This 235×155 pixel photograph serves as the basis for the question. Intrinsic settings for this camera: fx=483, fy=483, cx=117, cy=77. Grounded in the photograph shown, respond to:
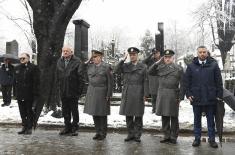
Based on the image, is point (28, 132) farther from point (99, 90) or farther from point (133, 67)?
point (133, 67)

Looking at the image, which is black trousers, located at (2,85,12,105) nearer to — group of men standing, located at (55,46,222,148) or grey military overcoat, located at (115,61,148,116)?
group of men standing, located at (55,46,222,148)

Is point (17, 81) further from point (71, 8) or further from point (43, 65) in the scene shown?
point (71, 8)

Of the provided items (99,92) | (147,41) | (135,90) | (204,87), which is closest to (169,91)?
(135,90)

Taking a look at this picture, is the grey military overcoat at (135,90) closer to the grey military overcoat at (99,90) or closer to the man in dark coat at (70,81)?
the grey military overcoat at (99,90)

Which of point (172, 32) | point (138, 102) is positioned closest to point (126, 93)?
point (138, 102)

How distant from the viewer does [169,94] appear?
376 inches

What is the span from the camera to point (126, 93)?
32.2 feet

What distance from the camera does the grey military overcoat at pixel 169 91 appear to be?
9484mm

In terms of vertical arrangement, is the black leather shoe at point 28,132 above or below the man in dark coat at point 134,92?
below

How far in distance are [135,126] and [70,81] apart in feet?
5.50

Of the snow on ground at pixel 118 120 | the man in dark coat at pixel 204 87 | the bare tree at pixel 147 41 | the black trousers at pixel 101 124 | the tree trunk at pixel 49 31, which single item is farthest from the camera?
the bare tree at pixel 147 41

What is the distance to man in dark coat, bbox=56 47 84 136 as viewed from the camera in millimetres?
10172

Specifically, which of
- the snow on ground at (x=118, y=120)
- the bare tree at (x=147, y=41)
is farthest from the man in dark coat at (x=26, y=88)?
the bare tree at (x=147, y=41)

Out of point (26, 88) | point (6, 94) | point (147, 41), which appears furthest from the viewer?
point (147, 41)
